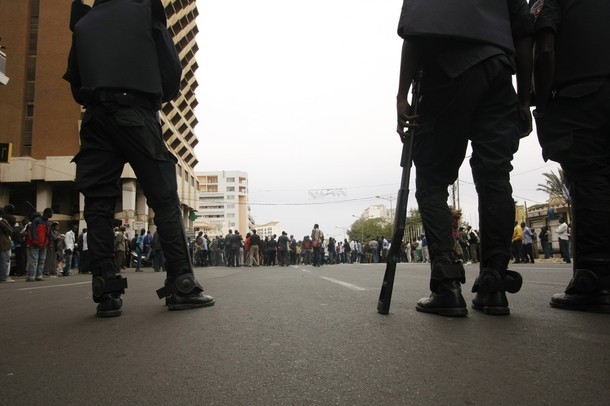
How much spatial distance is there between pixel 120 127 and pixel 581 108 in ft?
10.1

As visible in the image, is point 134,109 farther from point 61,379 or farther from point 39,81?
point 39,81

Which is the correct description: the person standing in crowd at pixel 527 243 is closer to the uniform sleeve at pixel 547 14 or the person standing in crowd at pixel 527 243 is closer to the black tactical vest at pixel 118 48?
the uniform sleeve at pixel 547 14

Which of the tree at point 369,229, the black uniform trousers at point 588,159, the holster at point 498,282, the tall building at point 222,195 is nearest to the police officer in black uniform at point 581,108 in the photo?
the black uniform trousers at point 588,159

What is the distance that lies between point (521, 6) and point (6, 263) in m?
11.7

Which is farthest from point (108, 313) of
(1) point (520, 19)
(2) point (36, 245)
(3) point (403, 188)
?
(2) point (36, 245)

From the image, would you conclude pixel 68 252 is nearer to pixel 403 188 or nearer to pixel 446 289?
pixel 403 188

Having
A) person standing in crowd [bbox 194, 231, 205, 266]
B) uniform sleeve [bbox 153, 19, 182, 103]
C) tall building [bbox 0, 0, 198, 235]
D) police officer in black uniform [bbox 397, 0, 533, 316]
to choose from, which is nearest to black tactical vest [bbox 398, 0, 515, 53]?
police officer in black uniform [bbox 397, 0, 533, 316]

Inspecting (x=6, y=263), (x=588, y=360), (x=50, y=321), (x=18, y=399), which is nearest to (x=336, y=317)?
(x=588, y=360)

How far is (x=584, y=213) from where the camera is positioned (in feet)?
9.43

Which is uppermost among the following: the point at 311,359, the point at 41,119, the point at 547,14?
the point at 41,119

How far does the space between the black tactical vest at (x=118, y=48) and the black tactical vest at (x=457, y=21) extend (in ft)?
5.71

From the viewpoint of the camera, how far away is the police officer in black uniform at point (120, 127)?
288cm

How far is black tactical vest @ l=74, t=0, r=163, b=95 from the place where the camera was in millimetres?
2902

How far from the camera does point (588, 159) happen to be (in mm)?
2842
